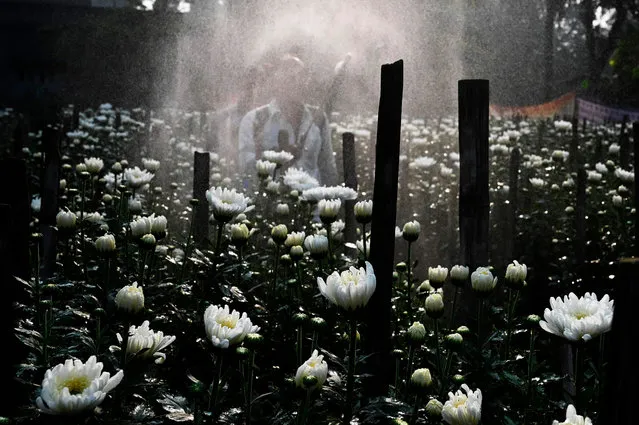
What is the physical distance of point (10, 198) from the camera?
7.33 ft

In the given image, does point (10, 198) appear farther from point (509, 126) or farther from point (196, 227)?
point (509, 126)

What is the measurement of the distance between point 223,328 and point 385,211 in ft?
2.16

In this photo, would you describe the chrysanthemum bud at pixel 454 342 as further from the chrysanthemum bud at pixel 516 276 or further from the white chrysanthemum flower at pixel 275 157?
the white chrysanthemum flower at pixel 275 157

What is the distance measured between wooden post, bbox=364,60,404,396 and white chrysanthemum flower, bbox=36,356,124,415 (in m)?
0.80

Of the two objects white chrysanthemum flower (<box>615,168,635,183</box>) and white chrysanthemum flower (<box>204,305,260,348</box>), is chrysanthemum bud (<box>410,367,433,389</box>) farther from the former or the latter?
white chrysanthemum flower (<box>615,168,635,183</box>)

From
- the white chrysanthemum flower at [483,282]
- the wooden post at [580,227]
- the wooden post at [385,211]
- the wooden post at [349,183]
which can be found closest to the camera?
the wooden post at [385,211]

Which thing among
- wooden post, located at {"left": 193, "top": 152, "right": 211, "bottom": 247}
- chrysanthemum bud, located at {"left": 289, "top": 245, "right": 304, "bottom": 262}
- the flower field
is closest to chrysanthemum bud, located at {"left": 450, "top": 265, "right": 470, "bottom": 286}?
the flower field

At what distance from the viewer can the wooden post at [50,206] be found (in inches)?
118

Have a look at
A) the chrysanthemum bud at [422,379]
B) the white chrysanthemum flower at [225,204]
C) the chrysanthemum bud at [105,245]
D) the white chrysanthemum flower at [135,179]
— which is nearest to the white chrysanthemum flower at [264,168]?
the white chrysanthemum flower at [135,179]

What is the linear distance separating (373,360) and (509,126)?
10.3 metres

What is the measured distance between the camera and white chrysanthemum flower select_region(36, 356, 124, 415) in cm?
145

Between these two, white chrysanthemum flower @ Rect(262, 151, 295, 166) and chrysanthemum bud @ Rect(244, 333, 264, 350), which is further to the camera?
white chrysanthemum flower @ Rect(262, 151, 295, 166)

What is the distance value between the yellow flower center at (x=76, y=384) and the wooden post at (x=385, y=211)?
817 mm

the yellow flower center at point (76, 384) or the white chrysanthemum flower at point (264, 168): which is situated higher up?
the white chrysanthemum flower at point (264, 168)
